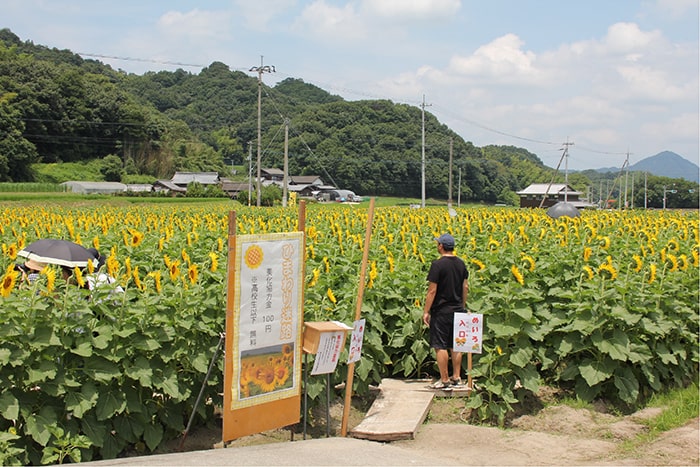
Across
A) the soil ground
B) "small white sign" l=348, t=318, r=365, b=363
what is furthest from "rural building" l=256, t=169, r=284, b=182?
"small white sign" l=348, t=318, r=365, b=363

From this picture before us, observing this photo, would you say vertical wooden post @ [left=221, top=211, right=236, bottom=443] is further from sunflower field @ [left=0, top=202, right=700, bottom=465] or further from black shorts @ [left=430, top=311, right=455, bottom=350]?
black shorts @ [left=430, top=311, right=455, bottom=350]

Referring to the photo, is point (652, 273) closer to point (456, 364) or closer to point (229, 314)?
point (456, 364)

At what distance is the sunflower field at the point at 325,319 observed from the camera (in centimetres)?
468

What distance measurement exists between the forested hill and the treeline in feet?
0.42

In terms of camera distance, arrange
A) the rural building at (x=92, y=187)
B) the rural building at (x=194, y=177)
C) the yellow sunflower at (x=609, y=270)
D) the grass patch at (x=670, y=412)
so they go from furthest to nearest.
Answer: the rural building at (x=194, y=177) → the rural building at (x=92, y=187) → the yellow sunflower at (x=609, y=270) → the grass patch at (x=670, y=412)

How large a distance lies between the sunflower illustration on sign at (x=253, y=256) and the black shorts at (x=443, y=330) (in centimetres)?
268

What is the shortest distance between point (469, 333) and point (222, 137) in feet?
308

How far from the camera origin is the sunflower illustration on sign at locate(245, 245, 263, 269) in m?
Answer: 4.84

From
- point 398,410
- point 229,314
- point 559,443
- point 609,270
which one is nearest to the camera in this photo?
point 229,314

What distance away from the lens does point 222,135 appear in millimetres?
97812

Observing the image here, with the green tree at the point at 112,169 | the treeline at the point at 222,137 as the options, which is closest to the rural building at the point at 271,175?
the treeline at the point at 222,137

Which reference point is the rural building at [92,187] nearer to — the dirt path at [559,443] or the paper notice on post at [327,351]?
the dirt path at [559,443]

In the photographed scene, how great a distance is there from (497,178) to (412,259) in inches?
3421

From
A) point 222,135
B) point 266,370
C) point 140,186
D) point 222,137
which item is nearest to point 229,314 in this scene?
point 266,370
